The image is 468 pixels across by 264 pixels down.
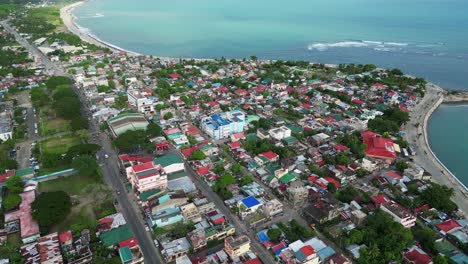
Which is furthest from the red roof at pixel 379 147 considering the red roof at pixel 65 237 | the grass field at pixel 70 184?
the red roof at pixel 65 237

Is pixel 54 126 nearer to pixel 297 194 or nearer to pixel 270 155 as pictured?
pixel 270 155

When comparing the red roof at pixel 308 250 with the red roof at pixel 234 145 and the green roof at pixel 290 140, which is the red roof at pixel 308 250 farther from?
the green roof at pixel 290 140

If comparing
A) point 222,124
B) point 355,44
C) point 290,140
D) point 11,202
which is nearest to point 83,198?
point 11,202

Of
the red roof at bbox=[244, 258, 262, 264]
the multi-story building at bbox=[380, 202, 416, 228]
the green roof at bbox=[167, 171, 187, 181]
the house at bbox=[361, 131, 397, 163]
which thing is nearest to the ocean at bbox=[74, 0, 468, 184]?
the house at bbox=[361, 131, 397, 163]

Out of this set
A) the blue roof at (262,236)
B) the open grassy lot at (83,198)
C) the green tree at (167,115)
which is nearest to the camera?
the blue roof at (262,236)

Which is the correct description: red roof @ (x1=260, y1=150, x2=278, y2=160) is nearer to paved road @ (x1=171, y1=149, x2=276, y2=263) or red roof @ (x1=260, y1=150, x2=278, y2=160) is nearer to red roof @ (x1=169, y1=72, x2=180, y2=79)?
paved road @ (x1=171, y1=149, x2=276, y2=263)

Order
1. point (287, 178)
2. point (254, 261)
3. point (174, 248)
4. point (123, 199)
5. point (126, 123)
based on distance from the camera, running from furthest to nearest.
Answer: point (126, 123)
point (287, 178)
point (123, 199)
point (174, 248)
point (254, 261)

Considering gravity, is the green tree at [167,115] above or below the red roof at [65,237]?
above

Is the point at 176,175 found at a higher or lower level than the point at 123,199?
higher
